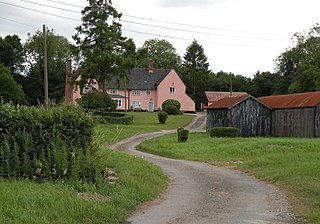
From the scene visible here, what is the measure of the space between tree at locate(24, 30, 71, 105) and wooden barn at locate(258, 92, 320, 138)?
4609 cm

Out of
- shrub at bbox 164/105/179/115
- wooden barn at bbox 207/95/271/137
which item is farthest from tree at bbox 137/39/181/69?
wooden barn at bbox 207/95/271/137

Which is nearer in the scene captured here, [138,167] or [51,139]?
[51,139]

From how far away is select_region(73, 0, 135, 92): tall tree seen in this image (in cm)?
5622

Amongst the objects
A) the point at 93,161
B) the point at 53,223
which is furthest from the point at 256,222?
the point at 93,161

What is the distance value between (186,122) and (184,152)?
106 ft

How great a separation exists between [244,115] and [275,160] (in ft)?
72.9

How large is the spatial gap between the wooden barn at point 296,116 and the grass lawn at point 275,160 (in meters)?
10.2

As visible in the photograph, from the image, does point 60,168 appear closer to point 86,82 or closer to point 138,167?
point 138,167

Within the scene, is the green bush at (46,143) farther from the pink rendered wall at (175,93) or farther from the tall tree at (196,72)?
the tall tree at (196,72)

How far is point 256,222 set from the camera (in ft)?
32.3

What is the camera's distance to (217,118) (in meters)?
46.3

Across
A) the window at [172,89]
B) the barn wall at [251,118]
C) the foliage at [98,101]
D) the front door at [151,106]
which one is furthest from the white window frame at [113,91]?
the barn wall at [251,118]

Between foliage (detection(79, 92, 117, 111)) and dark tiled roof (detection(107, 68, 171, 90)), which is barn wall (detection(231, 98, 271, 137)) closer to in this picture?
foliage (detection(79, 92, 117, 111))

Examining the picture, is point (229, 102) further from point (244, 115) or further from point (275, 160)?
point (275, 160)
